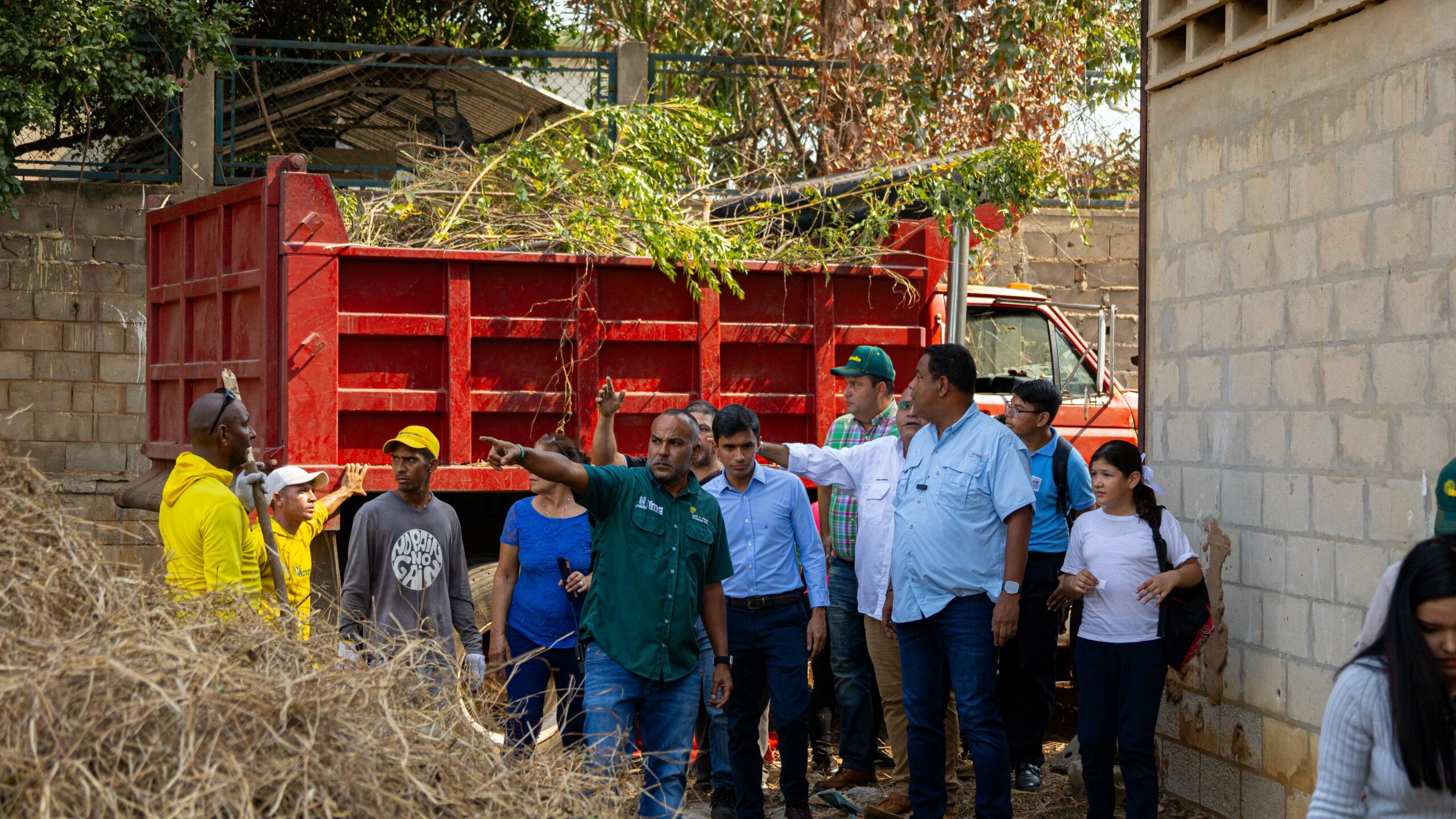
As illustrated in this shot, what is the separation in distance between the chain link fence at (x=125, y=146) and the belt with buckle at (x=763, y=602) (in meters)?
7.48

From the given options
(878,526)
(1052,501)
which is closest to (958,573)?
(878,526)

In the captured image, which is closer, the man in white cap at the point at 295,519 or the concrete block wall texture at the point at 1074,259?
the man in white cap at the point at 295,519

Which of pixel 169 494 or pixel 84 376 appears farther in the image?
pixel 84 376

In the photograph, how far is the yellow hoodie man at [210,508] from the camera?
14.4ft

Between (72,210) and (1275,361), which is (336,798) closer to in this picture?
(1275,361)

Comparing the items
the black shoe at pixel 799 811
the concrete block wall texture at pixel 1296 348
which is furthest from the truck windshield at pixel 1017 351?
the black shoe at pixel 799 811

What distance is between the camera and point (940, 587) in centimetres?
525

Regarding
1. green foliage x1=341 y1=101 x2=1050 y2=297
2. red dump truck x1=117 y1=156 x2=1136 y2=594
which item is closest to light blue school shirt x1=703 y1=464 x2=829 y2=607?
red dump truck x1=117 y1=156 x2=1136 y2=594

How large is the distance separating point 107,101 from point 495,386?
643 centimetres

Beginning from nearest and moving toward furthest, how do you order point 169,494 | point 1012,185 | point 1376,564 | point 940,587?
point 169,494 → point 1376,564 → point 940,587 → point 1012,185

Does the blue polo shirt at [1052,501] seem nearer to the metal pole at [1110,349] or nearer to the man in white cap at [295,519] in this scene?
the metal pole at [1110,349]

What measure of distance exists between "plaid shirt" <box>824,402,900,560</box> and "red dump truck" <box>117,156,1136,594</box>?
72cm

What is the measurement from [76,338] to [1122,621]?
8771mm

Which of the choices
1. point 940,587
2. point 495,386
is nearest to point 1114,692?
point 940,587
